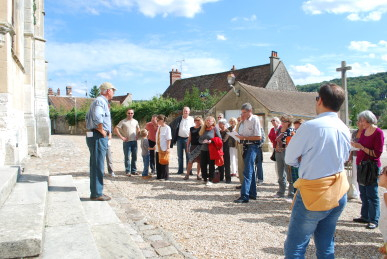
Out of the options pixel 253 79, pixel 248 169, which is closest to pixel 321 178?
pixel 248 169

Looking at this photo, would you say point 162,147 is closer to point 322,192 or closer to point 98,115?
point 98,115

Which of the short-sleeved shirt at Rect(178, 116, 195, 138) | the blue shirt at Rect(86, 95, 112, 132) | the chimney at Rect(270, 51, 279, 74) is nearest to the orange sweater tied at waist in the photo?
the blue shirt at Rect(86, 95, 112, 132)

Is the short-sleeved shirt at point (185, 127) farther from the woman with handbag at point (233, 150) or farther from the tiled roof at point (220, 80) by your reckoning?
the tiled roof at point (220, 80)

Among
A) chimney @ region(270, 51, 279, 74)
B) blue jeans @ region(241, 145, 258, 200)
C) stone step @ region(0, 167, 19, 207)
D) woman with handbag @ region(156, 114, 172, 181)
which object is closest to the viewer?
stone step @ region(0, 167, 19, 207)

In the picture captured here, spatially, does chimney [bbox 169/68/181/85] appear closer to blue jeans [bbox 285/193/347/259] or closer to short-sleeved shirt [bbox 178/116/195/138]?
short-sleeved shirt [bbox 178/116/195/138]

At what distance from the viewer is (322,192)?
96.0 inches

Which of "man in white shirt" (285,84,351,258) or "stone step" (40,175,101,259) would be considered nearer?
"man in white shirt" (285,84,351,258)

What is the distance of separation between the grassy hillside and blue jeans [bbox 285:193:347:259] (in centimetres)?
5615

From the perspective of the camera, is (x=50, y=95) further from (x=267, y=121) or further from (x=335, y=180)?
(x=335, y=180)

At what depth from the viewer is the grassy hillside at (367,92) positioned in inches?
2259

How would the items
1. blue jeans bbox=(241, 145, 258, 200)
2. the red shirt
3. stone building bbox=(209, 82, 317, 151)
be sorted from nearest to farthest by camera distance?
blue jeans bbox=(241, 145, 258, 200)
the red shirt
stone building bbox=(209, 82, 317, 151)

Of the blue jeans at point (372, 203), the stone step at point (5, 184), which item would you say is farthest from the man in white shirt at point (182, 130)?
the blue jeans at point (372, 203)

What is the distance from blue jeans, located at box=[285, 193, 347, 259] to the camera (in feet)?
8.09

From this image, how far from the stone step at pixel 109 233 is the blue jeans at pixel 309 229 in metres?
1.62
